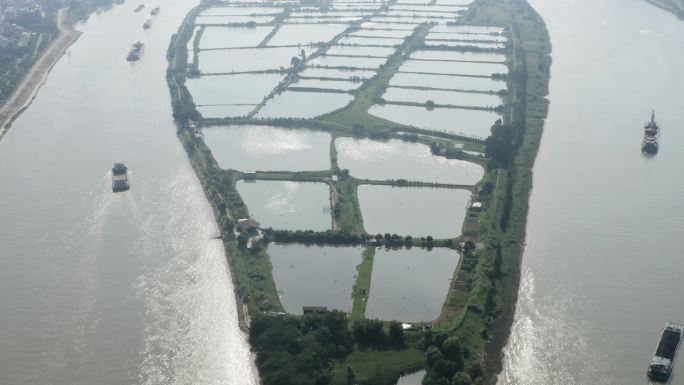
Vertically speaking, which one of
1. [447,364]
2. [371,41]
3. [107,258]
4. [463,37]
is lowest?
[107,258]

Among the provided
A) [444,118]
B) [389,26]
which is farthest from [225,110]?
[389,26]

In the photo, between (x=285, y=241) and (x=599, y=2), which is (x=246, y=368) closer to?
(x=285, y=241)

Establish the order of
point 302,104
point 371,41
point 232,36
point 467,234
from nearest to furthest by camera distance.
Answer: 1. point 467,234
2. point 302,104
3. point 371,41
4. point 232,36

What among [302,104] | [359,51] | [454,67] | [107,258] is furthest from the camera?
[359,51]

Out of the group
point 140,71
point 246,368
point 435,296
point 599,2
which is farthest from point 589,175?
point 599,2

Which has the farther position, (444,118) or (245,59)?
(245,59)

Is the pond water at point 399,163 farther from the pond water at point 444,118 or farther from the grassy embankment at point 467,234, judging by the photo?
the pond water at point 444,118

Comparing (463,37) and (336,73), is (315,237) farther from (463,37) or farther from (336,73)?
(463,37)

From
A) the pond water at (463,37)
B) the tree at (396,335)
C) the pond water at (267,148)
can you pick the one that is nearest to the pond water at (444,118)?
the pond water at (267,148)
